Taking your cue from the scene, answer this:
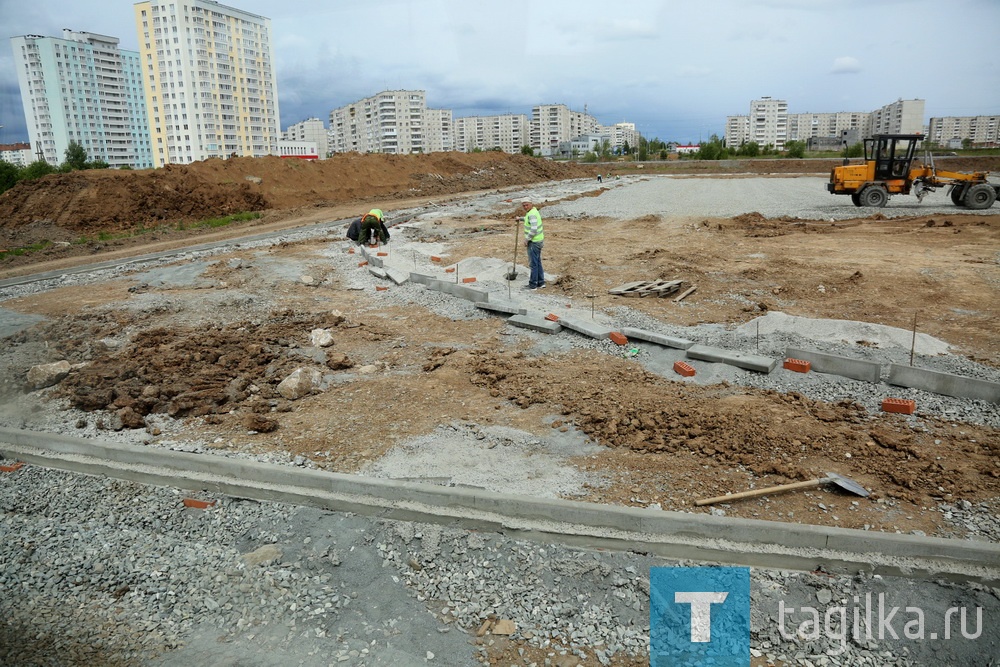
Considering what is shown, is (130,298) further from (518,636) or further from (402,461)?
(518,636)

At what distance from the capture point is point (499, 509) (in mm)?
4293

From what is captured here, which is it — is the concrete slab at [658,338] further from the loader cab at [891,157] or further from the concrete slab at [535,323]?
the loader cab at [891,157]

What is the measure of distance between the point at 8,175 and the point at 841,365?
3878cm

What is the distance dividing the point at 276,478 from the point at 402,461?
3.23 ft

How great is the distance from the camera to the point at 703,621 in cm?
338

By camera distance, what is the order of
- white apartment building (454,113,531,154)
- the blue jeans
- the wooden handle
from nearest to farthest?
the wooden handle → the blue jeans → white apartment building (454,113,531,154)

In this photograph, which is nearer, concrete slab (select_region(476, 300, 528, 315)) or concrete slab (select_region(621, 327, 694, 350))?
concrete slab (select_region(621, 327, 694, 350))

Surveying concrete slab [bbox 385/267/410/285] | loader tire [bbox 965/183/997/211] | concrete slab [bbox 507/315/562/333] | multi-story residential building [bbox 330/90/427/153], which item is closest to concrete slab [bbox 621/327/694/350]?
concrete slab [bbox 507/315/562/333]

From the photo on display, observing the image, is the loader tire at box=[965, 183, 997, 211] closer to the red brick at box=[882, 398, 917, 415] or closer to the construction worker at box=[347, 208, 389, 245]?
the construction worker at box=[347, 208, 389, 245]

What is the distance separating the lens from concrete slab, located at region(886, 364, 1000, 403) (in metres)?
5.73

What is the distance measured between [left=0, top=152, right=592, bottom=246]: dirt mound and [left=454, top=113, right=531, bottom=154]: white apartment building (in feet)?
361

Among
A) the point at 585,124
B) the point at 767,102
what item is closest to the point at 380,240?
the point at 767,102

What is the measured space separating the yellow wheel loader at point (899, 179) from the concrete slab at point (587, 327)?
15.6 meters

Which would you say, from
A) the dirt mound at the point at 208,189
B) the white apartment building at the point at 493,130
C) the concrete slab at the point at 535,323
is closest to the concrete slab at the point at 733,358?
the concrete slab at the point at 535,323
